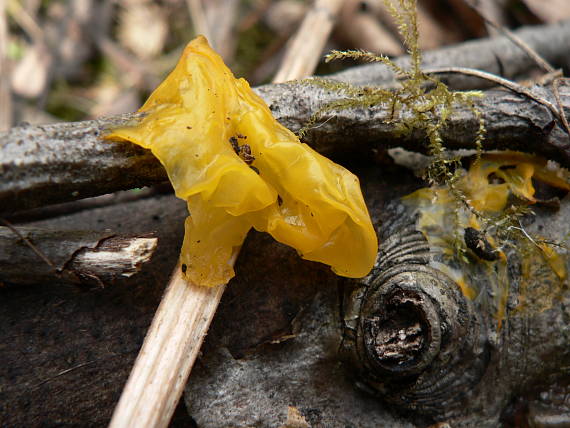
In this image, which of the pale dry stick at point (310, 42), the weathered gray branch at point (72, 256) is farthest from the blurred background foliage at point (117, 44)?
the weathered gray branch at point (72, 256)

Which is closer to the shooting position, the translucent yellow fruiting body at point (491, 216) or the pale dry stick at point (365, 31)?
the translucent yellow fruiting body at point (491, 216)

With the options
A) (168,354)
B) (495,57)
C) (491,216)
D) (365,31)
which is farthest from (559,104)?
(365,31)

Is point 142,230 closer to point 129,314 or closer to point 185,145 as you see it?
point 129,314

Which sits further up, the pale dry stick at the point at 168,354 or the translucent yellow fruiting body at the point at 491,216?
the pale dry stick at the point at 168,354

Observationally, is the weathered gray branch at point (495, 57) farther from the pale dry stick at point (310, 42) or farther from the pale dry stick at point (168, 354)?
the pale dry stick at point (168, 354)

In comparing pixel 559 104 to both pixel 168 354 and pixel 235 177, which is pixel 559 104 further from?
pixel 168 354

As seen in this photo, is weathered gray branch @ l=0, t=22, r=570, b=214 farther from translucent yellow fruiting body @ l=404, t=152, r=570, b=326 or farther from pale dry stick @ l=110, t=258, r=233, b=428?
pale dry stick @ l=110, t=258, r=233, b=428

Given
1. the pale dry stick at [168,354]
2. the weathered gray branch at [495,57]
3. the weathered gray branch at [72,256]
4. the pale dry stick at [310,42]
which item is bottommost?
the weathered gray branch at [495,57]
